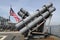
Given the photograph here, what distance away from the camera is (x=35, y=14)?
22125mm

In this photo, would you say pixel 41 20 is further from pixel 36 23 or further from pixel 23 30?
pixel 23 30

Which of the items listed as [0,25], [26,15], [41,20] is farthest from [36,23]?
[0,25]

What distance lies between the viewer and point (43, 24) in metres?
23.0

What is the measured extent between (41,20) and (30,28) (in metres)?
1.63

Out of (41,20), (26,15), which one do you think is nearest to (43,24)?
(41,20)

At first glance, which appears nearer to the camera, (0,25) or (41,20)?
(41,20)

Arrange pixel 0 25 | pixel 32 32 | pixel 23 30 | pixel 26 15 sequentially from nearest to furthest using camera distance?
pixel 23 30 → pixel 32 32 → pixel 26 15 → pixel 0 25

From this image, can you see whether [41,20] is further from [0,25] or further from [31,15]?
[0,25]

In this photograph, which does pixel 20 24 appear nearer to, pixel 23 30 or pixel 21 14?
pixel 23 30

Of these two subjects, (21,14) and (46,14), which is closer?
(46,14)

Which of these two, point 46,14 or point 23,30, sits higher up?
point 46,14

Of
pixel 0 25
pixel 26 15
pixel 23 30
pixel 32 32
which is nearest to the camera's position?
pixel 23 30

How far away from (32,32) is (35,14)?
6.67 feet

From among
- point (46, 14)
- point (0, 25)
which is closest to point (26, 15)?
point (46, 14)
